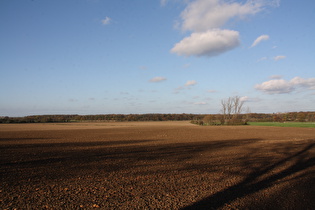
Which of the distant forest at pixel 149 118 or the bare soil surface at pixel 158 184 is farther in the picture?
the distant forest at pixel 149 118

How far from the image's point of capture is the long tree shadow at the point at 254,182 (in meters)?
6.26

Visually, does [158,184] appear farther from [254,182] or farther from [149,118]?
[149,118]

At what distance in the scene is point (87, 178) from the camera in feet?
29.7

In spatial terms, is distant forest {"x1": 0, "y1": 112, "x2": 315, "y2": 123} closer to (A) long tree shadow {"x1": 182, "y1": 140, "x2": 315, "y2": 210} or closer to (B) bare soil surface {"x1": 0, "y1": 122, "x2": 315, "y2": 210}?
(A) long tree shadow {"x1": 182, "y1": 140, "x2": 315, "y2": 210}

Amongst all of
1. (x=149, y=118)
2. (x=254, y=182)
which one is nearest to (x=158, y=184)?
(x=254, y=182)

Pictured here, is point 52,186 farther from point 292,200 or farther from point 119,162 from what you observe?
point 292,200

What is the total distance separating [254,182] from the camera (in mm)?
8305

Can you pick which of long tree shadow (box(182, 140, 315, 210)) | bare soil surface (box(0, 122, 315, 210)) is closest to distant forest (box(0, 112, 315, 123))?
long tree shadow (box(182, 140, 315, 210))

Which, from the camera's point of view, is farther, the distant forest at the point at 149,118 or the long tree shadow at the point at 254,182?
the distant forest at the point at 149,118

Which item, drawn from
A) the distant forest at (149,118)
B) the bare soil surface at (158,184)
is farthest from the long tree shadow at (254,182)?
the distant forest at (149,118)

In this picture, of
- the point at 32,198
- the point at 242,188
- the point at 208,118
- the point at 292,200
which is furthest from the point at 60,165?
the point at 208,118

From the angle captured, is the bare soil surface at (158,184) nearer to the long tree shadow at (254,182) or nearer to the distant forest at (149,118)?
the long tree shadow at (254,182)

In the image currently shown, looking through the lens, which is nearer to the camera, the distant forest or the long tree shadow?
the long tree shadow

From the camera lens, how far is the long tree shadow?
6.26m
